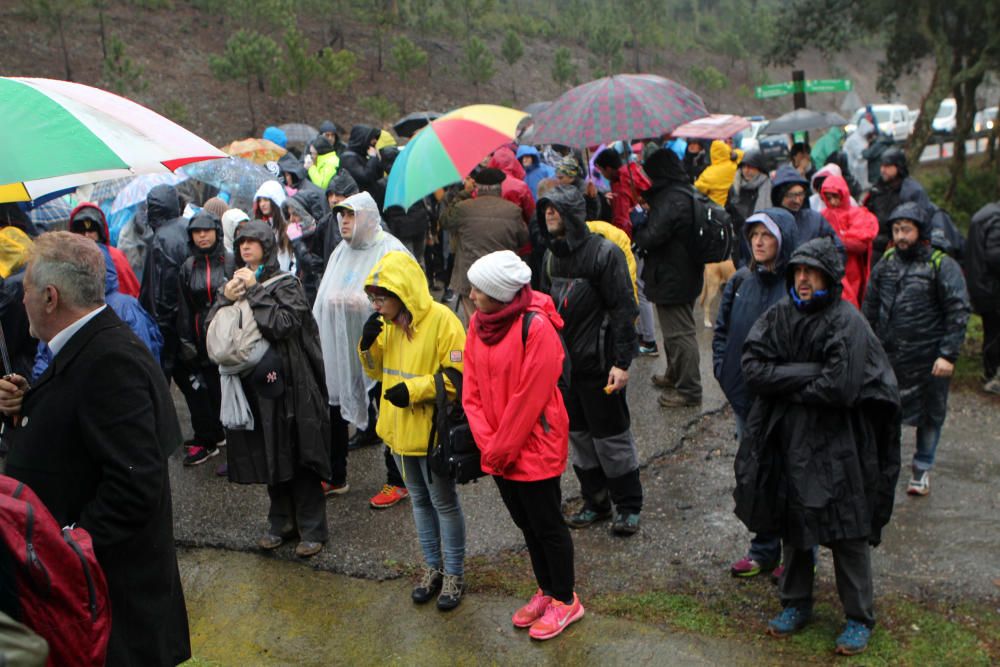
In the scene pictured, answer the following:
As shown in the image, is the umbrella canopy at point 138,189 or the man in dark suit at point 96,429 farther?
the umbrella canopy at point 138,189

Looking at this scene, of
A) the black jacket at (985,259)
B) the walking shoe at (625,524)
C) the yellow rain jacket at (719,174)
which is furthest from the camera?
the yellow rain jacket at (719,174)


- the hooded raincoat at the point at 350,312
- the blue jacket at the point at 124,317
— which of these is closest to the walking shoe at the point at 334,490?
the hooded raincoat at the point at 350,312

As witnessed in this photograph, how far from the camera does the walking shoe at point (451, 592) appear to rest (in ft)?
15.7

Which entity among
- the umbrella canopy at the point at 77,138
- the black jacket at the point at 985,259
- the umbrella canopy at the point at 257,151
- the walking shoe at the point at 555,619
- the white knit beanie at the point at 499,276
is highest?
the umbrella canopy at the point at 77,138

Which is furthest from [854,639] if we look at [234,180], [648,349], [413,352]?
[234,180]

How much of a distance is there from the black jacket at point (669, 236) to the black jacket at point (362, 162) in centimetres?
392

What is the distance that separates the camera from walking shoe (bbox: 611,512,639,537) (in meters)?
5.49

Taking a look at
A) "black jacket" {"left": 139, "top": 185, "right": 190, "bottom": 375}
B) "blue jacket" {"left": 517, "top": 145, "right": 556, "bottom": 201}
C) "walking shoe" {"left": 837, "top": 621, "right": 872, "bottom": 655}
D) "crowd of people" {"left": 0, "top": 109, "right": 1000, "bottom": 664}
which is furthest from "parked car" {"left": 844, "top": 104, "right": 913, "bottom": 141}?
"walking shoe" {"left": 837, "top": 621, "right": 872, "bottom": 655}

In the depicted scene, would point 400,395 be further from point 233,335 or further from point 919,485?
point 919,485

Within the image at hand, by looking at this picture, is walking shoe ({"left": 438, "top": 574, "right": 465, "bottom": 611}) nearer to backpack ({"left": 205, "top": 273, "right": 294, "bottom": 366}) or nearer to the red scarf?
the red scarf

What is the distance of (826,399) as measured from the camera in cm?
397

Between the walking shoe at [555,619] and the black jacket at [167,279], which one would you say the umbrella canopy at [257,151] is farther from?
the walking shoe at [555,619]

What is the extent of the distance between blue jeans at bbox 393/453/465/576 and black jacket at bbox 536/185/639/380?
1.09 meters

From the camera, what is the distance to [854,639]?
13.8 feet
